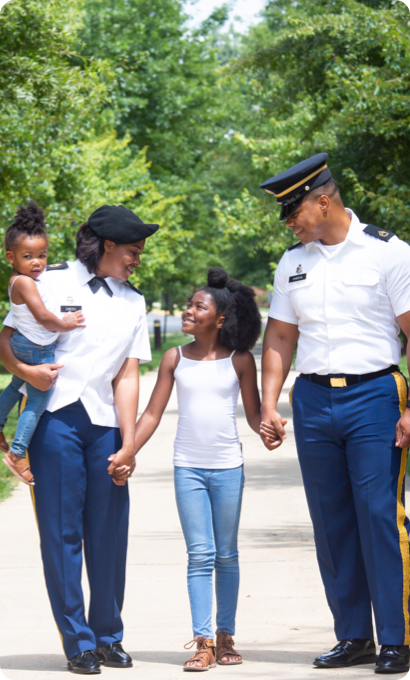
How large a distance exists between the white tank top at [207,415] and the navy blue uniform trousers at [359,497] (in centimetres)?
36

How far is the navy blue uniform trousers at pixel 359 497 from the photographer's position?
3.81 m

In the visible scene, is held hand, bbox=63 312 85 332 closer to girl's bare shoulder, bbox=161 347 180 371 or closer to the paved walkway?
girl's bare shoulder, bbox=161 347 180 371

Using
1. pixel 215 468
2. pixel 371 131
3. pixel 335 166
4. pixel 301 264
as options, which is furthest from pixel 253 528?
pixel 335 166

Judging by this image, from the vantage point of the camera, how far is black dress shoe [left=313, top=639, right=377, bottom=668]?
3.87m

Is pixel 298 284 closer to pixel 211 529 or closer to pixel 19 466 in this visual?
pixel 211 529

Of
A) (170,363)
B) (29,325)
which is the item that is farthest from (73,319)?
(170,363)

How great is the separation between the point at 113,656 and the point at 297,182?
2.24 meters

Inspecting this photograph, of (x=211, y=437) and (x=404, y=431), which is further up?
(x=404, y=431)

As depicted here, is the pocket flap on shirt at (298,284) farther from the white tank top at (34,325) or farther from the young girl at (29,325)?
the white tank top at (34,325)

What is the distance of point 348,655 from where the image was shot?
12.8 feet

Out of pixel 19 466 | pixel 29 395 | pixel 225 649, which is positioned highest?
pixel 29 395

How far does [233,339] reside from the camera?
4289mm

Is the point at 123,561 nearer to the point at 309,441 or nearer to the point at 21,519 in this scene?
the point at 309,441

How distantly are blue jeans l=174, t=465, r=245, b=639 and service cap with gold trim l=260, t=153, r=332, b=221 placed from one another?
1.27 meters
